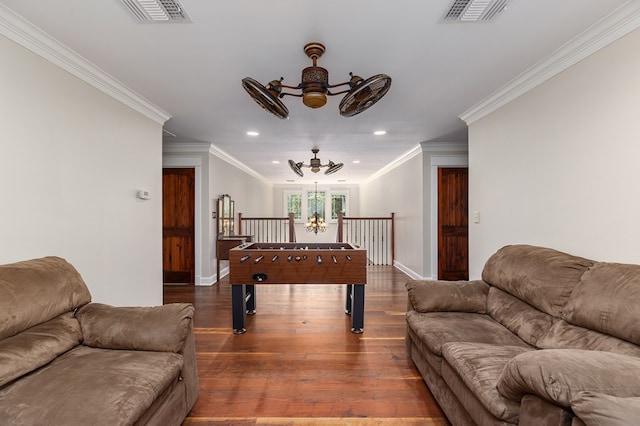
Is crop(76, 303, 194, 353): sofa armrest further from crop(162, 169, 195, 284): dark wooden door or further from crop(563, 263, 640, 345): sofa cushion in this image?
crop(162, 169, 195, 284): dark wooden door

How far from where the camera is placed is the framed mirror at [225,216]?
553 cm

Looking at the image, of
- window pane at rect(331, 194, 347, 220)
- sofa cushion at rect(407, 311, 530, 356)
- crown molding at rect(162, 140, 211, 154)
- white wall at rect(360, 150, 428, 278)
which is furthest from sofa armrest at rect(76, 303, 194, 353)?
window pane at rect(331, 194, 347, 220)

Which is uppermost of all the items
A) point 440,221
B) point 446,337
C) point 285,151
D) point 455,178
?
point 285,151

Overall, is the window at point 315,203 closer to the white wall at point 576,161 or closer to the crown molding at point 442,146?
the crown molding at point 442,146

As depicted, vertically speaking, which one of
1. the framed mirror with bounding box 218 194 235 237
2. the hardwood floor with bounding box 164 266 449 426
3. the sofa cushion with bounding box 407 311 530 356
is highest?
the framed mirror with bounding box 218 194 235 237

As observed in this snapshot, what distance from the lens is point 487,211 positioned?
10.9 ft

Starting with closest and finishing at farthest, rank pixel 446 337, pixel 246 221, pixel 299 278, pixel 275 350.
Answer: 1. pixel 446 337
2. pixel 275 350
3. pixel 299 278
4. pixel 246 221

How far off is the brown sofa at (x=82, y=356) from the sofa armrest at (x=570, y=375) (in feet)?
5.10

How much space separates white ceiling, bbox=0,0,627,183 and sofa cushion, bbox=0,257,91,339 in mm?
1505

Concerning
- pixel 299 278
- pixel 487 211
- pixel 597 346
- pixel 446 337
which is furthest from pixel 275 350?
pixel 487 211

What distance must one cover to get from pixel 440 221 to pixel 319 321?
9.44ft

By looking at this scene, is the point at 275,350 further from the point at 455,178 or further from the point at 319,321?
the point at 455,178

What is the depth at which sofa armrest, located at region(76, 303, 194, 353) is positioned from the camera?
1668 mm

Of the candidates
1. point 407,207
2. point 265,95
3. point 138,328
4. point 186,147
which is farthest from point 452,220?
point 138,328
